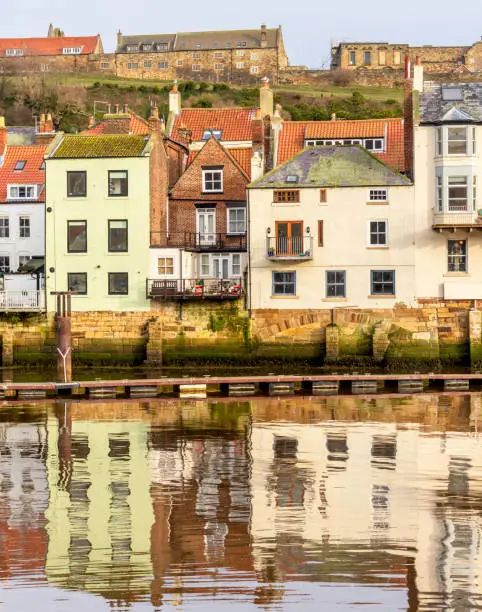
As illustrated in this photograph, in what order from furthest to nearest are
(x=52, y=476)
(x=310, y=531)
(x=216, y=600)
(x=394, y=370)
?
(x=394, y=370)
(x=52, y=476)
(x=310, y=531)
(x=216, y=600)

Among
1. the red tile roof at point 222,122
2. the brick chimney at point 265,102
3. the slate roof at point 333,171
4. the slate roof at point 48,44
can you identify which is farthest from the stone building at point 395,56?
the slate roof at point 333,171

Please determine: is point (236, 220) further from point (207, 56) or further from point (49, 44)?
point (49, 44)

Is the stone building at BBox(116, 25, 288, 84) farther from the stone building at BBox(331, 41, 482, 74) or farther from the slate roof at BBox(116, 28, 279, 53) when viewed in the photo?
the stone building at BBox(331, 41, 482, 74)

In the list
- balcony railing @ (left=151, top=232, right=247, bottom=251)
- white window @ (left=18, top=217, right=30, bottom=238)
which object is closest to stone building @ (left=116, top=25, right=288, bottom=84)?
white window @ (left=18, top=217, right=30, bottom=238)

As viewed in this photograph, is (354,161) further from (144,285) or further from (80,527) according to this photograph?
(80,527)

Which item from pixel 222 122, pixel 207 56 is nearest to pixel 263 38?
pixel 207 56

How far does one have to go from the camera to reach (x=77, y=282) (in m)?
58.0

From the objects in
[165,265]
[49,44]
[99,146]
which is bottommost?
[165,265]

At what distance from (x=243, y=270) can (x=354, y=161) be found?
22.8ft

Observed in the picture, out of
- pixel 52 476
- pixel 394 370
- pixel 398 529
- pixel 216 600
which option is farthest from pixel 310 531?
pixel 394 370

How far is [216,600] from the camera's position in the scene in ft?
66.6

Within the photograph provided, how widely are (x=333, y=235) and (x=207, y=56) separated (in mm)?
98390

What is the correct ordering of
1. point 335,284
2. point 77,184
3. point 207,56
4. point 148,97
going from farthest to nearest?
point 207,56 < point 148,97 < point 77,184 < point 335,284

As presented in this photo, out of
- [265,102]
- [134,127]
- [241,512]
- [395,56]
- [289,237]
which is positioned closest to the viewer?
[241,512]
